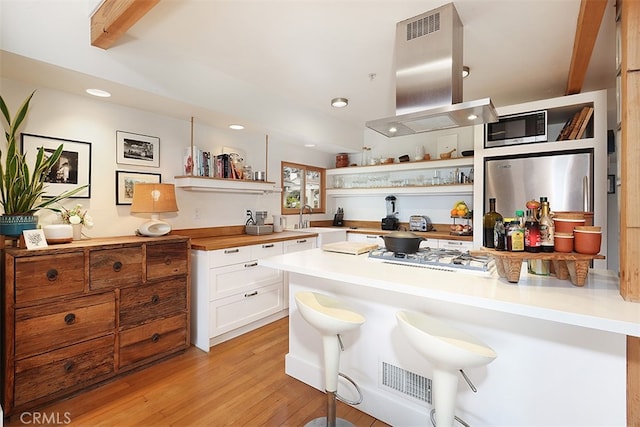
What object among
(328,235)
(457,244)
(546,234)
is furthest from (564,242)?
(328,235)

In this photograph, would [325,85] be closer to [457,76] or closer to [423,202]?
[457,76]

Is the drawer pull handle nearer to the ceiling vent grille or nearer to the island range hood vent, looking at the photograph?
the island range hood vent

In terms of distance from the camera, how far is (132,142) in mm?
2795

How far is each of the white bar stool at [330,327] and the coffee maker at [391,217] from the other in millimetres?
2883

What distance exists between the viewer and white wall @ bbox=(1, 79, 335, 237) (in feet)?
7.62

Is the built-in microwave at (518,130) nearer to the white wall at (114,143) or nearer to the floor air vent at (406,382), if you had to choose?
the floor air vent at (406,382)

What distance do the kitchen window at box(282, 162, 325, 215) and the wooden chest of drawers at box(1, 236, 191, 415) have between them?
6.59ft

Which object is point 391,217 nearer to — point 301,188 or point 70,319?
point 301,188

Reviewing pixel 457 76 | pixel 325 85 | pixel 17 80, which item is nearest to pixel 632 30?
pixel 457 76

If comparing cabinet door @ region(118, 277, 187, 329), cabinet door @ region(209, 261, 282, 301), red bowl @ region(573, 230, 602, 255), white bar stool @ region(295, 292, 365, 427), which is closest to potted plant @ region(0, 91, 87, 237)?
cabinet door @ region(118, 277, 187, 329)

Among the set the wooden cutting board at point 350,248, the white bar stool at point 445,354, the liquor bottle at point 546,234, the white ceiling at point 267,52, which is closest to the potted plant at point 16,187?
the white ceiling at point 267,52

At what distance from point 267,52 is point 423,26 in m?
1.19

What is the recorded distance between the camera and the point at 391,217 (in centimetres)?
456

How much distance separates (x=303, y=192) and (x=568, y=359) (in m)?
3.83
